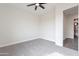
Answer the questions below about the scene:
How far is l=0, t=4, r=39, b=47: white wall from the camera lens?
435 centimetres

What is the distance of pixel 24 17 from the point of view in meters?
5.40

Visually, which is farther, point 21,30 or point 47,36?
point 47,36

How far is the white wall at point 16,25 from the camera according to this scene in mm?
4348

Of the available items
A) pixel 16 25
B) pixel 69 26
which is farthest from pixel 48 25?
pixel 16 25

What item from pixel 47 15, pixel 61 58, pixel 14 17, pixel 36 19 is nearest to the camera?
pixel 61 58

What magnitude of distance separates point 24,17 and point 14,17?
0.80 metres

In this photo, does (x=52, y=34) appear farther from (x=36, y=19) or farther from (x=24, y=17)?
(x=24, y=17)

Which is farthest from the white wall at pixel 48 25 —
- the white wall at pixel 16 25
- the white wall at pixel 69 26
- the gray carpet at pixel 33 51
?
the gray carpet at pixel 33 51

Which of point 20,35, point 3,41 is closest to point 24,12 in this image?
point 20,35

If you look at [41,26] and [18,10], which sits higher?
[18,10]

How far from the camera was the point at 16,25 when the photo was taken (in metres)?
4.96

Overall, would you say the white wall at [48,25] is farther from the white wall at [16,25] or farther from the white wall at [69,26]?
the white wall at [69,26]

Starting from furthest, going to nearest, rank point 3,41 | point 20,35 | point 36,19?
point 36,19 → point 20,35 → point 3,41

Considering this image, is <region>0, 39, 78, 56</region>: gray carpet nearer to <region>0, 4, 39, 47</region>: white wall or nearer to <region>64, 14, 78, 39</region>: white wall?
<region>0, 4, 39, 47</region>: white wall
